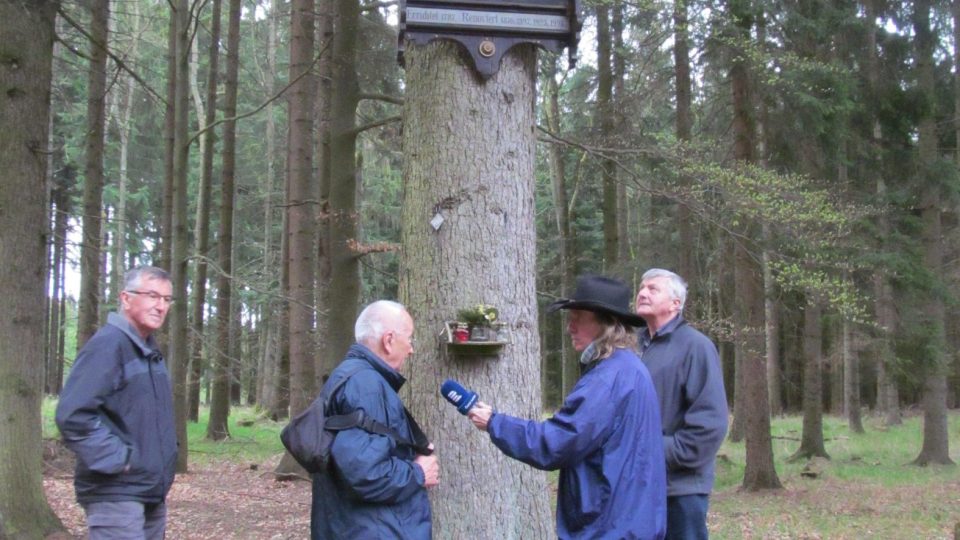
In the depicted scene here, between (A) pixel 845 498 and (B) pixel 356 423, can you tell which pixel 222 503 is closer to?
(B) pixel 356 423

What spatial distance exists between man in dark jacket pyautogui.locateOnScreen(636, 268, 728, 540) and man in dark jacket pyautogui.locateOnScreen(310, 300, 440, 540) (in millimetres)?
1354

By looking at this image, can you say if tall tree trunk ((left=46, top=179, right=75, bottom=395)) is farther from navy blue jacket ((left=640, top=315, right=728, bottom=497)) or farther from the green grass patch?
navy blue jacket ((left=640, top=315, right=728, bottom=497))

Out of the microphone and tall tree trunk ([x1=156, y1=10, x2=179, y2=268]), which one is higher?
tall tree trunk ([x1=156, y1=10, x2=179, y2=268])

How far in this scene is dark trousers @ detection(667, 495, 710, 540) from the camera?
13.5ft

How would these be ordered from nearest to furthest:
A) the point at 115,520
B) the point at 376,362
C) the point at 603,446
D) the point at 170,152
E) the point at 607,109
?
the point at 603,446 → the point at 376,362 → the point at 115,520 → the point at 170,152 → the point at 607,109

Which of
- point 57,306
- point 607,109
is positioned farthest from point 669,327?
point 57,306

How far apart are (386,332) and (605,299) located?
891mm

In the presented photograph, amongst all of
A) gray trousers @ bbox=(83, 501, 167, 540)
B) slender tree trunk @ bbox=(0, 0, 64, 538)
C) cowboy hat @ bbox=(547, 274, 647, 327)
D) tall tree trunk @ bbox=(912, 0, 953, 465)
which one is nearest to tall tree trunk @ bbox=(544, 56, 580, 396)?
tall tree trunk @ bbox=(912, 0, 953, 465)

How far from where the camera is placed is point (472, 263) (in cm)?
384

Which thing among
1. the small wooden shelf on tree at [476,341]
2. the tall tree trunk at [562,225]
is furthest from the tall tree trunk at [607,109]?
the small wooden shelf on tree at [476,341]

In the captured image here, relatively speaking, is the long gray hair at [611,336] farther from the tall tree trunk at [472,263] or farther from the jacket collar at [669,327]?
the jacket collar at [669,327]

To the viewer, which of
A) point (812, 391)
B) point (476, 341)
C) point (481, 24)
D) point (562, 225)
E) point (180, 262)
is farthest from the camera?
point (562, 225)

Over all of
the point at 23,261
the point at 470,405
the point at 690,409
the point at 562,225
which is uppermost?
the point at 562,225

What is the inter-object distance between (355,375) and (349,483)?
1.36ft
